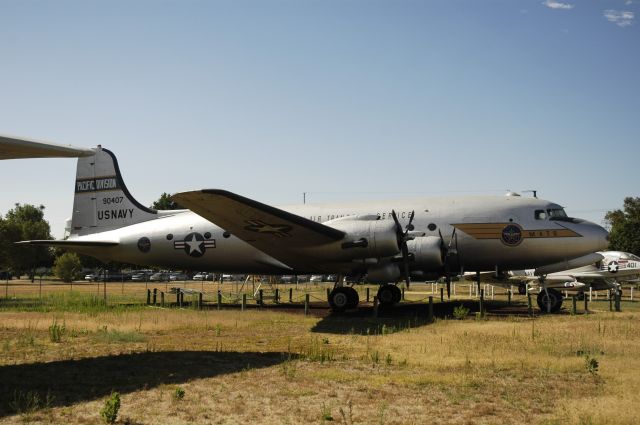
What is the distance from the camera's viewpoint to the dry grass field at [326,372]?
7.54 meters

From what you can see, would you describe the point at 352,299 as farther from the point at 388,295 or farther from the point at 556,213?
the point at 556,213

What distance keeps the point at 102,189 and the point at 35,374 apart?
62.0 feet

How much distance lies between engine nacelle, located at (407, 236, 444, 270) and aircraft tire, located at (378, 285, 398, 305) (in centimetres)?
354

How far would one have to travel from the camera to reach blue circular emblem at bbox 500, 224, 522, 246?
22.0 metres

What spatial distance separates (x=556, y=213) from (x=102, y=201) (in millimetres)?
20771

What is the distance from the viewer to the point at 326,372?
10.3 m

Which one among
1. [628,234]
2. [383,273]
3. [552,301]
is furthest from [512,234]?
[628,234]

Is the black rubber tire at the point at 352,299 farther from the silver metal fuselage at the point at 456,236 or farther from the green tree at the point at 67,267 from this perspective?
the green tree at the point at 67,267

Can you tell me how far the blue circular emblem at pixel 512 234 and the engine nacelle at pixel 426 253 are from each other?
292cm

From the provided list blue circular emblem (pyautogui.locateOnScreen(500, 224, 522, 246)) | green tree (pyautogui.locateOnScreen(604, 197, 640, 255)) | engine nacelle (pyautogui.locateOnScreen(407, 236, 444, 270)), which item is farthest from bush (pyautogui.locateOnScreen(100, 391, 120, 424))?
green tree (pyautogui.locateOnScreen(604, 197, 640, 255))

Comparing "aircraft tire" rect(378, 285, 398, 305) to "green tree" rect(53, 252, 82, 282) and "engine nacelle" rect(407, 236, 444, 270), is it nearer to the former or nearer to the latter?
"engine nacelle" rect(407, 236, 444, 270)

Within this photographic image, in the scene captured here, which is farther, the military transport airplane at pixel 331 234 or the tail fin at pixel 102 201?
the tail fin at pixel 102 201

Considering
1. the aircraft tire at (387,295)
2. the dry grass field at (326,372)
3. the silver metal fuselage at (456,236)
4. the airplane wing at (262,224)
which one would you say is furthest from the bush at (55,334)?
the aircraft tire at (387,295)

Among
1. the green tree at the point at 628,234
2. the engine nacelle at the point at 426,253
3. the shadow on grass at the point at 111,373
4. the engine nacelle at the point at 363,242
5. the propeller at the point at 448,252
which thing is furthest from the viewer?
the green tree at the point at 628,234
